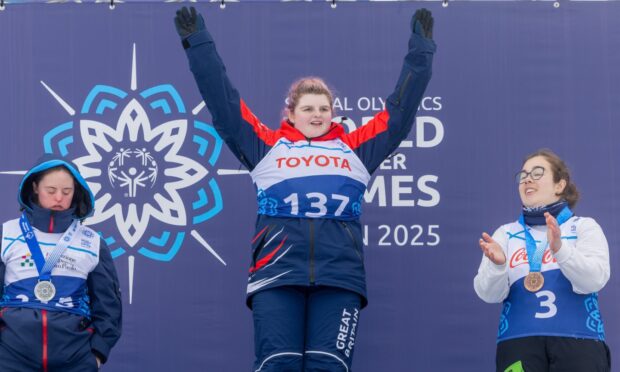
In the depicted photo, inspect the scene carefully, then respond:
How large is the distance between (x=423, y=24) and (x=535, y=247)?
1.06 meters

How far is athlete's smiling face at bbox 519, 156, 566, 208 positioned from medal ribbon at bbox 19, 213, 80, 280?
1923 millimetres

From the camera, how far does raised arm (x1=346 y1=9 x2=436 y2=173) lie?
4188 millimetres

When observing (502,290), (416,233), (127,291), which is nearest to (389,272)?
(416,233)

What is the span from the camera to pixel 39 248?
4.00 metres

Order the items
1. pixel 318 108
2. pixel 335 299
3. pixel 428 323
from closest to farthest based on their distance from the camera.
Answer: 1. pixel 335 299
2. pixel 318 108
3. pixel 428 323

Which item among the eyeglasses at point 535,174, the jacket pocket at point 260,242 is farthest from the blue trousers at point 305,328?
the eyeglasses at point 535,174

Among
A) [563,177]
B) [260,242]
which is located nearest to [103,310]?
[260,242]

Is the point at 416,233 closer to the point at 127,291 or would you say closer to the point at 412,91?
the point at 412,91

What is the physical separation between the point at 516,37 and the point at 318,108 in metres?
1.34

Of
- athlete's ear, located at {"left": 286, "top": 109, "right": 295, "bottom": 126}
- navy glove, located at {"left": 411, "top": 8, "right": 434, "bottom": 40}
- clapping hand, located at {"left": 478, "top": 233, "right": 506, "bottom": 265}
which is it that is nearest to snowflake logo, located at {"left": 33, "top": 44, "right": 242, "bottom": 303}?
athlete's ear, located at {"left": 286, "top": 109, "right": 295, "bottom": 126}

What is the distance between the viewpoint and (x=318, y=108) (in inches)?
167

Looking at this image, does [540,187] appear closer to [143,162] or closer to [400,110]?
[400,110]

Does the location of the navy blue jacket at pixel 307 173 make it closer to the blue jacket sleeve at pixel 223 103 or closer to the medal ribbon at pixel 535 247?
the blue jacket sleeve at pixel 223 103

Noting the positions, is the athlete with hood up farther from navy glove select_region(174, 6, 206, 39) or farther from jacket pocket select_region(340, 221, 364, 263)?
jacket pocket select_region(340, 221, 364, 263)
